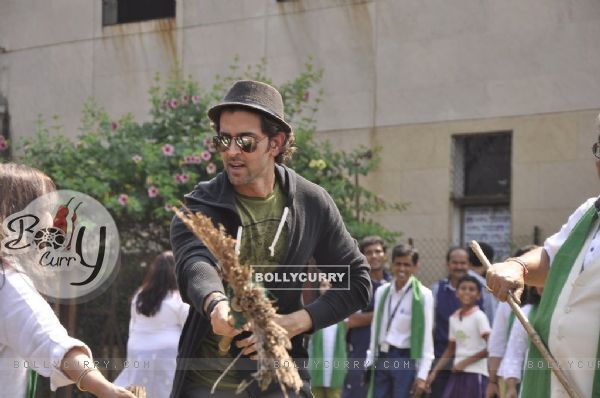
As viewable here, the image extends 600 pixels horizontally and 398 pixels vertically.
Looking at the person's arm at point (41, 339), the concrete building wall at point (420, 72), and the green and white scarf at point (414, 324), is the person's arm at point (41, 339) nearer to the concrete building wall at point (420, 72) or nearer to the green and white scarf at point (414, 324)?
the green and white scarf at point (414, 324)

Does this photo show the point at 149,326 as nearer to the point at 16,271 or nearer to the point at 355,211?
the point at 355,211

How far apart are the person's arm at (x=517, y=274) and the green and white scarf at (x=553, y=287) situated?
127 mm

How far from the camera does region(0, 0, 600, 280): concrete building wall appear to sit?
46.8 feet

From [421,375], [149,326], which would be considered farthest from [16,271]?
[421,375]

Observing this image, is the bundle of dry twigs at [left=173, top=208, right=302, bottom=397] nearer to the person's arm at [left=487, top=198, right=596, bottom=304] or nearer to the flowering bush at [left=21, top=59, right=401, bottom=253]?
the person's arm at [left=487, top=198, right=596, bottom=304]

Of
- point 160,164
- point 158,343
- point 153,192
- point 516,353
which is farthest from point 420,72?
point 516,353

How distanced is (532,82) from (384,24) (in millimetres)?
2272

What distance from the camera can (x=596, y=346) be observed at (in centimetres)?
479

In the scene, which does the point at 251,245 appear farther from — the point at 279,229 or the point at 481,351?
the point at 481,351

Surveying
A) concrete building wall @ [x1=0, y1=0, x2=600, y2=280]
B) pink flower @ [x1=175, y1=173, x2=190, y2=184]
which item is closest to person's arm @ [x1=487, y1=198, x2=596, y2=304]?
pink flower @ [x1=175, y1=173, x2=190, y2=184]

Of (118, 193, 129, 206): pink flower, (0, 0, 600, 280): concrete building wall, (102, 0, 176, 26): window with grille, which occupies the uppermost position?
(102, 0, 176, 26): window with grille

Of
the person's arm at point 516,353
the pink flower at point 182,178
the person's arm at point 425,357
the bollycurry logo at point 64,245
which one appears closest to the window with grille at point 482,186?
the pink flower at point 182,178

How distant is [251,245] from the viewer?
5.14 m

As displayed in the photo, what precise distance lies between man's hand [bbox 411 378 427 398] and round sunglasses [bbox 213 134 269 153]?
20.2ft
